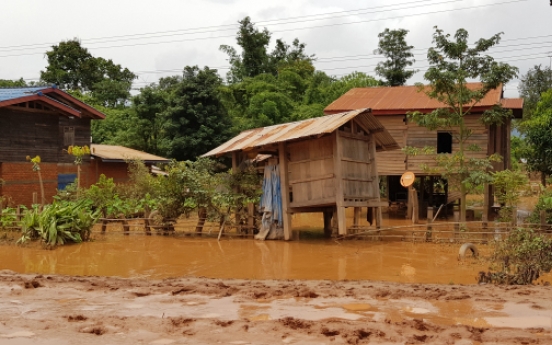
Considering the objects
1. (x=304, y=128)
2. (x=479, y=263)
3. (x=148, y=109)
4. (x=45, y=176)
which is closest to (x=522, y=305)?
(x=479, y=263)

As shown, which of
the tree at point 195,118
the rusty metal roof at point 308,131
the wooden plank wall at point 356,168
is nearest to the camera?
the rusty metal roof at point 308,131

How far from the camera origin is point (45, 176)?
21.4 meters

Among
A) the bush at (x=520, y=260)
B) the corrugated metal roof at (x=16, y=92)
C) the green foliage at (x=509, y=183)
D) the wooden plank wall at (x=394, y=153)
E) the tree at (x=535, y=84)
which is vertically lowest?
the bush at (x=520, y=260)

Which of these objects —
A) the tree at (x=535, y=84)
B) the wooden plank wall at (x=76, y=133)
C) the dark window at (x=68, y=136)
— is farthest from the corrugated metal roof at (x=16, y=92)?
the tree at (x=535, y=84)

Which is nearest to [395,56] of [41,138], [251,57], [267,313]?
[251,57]

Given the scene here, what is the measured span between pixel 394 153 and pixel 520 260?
41.4 feet

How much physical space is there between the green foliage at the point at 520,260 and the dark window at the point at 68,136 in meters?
16.9

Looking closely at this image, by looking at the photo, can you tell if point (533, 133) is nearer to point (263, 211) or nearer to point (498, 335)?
point (263, 211)

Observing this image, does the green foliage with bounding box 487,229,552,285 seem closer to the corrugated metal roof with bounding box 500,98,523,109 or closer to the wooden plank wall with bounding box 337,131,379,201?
the wooden plank wall with bounding box 337,131,379,201

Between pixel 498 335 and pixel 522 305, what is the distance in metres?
1.54

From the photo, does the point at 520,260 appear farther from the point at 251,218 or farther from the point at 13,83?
the point at 13,83

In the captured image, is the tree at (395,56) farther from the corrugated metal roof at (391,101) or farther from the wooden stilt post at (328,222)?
the wooden stilt post at (328,222)

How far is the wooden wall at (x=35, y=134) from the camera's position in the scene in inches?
784

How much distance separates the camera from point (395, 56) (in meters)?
33.5
